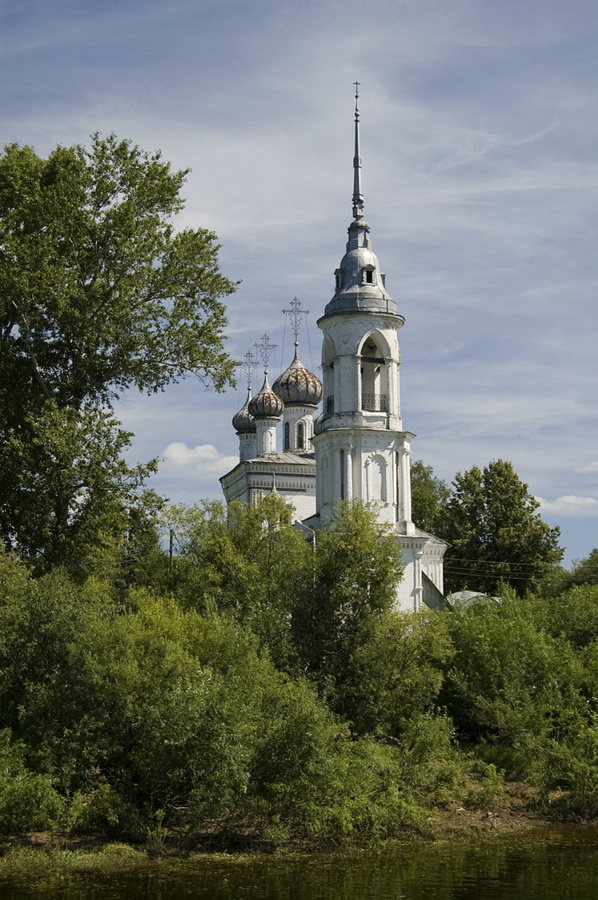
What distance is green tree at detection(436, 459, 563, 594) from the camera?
1905 inches

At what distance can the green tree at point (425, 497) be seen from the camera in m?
55.3

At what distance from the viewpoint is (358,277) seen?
35.7m

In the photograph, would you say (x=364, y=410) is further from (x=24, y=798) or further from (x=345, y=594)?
(x=24, y=798)

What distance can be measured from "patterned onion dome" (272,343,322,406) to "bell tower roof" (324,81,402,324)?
19597 mm

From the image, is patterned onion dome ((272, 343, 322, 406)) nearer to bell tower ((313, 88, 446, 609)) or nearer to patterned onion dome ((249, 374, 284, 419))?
patterned onion dome ((249, 374, 284, 419))

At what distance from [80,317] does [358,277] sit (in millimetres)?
12888

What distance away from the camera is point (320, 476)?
117 ft

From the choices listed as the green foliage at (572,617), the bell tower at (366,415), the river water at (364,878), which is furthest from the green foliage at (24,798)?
the bell tower at (366,415)

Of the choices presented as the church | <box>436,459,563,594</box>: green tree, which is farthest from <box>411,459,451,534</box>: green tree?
the church

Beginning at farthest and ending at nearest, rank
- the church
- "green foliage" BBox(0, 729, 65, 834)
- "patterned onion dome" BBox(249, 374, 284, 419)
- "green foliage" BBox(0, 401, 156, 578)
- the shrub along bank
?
"patterned onion dome" BBox(249, 374, 284, 419) → the church → "green foliage" BBox(0, 401, 156, 578) → the shrub along bank → "green foliage" BBox(0, 729, 65, 834)

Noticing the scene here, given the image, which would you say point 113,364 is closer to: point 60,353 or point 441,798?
point 60,353

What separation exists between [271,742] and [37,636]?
495cm

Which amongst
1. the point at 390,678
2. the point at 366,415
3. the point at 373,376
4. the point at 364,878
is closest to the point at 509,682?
the point at 390,678

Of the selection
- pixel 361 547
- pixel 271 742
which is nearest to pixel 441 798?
pixel 271 742
